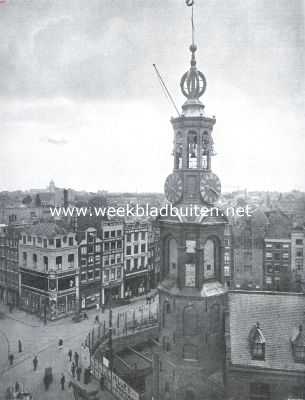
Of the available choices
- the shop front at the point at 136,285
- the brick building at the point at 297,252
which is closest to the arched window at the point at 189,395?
the shop front at the point at 136,285

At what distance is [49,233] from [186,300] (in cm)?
2568

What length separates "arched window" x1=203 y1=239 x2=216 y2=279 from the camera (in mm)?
20625

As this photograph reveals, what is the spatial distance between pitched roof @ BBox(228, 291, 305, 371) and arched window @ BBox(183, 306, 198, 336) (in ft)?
7.39

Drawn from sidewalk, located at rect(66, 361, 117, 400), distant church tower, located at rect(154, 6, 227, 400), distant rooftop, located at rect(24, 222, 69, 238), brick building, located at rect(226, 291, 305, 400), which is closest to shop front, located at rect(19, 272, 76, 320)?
distant rooftop, located at rect(24, 222, 69, 238)

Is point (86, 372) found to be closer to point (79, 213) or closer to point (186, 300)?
point (186, 300)

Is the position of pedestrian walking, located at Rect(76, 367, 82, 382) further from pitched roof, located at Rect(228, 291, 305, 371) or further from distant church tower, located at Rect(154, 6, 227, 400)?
pitched roof, located at Rect(228, 291, 305, 371)

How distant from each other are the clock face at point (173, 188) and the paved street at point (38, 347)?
14.3 meters

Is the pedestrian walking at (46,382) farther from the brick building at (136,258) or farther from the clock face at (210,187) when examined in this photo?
the brick building at (136,258)

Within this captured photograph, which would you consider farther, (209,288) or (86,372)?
(86,372)

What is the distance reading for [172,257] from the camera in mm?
21094

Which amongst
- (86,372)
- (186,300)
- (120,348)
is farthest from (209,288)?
(120,348)

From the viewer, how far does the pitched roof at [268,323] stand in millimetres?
19422

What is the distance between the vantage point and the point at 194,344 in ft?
66.3

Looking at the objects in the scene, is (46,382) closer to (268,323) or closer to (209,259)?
(209,259)
